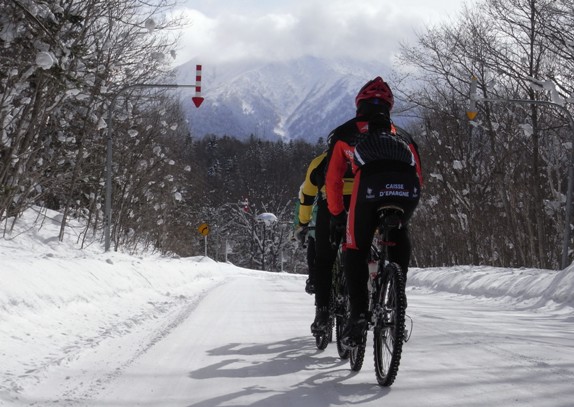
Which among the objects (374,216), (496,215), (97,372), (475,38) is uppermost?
(475,38)

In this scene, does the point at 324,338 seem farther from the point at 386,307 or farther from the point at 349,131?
the point at 349,131

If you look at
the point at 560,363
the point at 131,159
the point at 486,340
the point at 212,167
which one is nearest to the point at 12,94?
the point at 486,340

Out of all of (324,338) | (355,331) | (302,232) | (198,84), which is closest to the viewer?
(355,331)

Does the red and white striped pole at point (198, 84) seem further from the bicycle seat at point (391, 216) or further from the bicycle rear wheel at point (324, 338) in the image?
the bicycle seat at point (391, 216)

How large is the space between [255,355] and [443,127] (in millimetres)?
27393

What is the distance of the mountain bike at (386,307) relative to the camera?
363cm

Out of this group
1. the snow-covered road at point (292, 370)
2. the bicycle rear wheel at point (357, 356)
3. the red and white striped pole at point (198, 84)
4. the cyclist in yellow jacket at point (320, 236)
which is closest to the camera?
the snow-covered road at point (292, 370)

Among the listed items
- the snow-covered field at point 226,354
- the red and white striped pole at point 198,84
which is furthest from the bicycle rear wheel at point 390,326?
the red and white striped pole at point 198,84

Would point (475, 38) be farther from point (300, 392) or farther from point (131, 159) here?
point (300, 392)

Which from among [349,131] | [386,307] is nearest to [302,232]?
[349,131]

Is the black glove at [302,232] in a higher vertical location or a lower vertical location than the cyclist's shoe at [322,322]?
higher

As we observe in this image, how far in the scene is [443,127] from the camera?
1209 inches

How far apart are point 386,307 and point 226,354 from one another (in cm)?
172

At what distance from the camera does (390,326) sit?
3775mm
